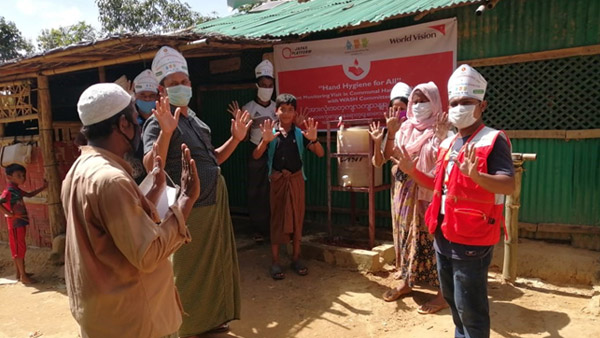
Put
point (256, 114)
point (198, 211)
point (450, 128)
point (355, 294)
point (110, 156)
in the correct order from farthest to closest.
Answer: point (256, 114) → point (355, 294) → point (450, 128) → point (198, 211) → point (110, 156)

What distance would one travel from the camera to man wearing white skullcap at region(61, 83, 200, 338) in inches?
66.1

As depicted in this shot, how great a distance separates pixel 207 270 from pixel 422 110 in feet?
7.02

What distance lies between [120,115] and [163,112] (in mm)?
823

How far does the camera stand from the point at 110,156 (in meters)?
1.81

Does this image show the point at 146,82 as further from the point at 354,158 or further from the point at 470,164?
the point at 470,164

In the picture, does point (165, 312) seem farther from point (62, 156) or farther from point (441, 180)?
point (62, 156)

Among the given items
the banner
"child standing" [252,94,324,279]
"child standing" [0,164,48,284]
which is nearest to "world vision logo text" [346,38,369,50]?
the banner

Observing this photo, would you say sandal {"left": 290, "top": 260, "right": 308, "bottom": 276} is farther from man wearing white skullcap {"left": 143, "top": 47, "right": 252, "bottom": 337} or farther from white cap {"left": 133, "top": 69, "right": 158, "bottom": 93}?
white cap {"left": 133, "top": 69, "right": 158, "bottom": 93}

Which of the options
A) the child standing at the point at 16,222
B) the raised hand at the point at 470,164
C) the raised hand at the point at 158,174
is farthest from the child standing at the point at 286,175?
the child standing at the point at 16,222

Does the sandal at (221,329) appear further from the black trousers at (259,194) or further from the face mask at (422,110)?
the black trousers at (259,194)

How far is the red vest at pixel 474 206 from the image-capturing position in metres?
2.37

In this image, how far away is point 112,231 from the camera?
66.3 inches

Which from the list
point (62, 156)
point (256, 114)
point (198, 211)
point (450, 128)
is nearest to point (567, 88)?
point (450, 128)

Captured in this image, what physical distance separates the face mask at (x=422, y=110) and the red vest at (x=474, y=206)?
1101 mm
